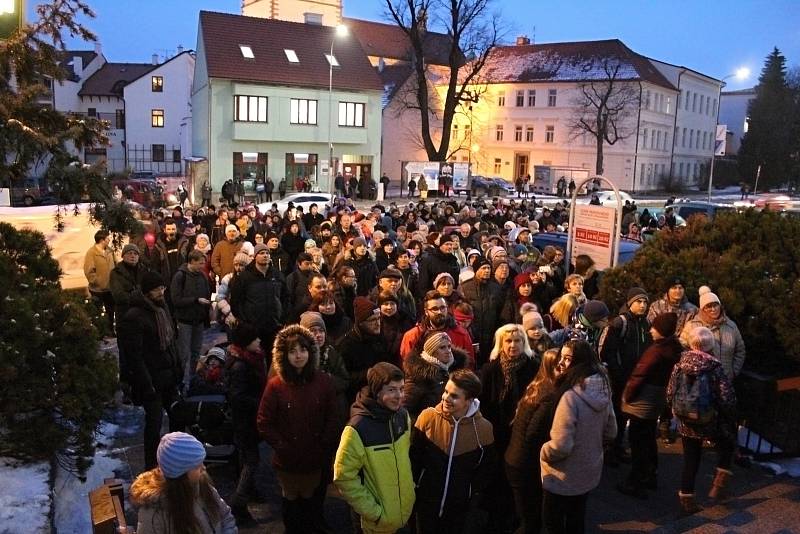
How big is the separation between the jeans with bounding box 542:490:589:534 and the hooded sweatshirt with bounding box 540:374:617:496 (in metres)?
0.07

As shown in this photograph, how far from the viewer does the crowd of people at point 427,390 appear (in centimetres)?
450

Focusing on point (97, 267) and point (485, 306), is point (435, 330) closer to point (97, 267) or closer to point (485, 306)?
point (485, 306)

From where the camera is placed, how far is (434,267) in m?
10.4

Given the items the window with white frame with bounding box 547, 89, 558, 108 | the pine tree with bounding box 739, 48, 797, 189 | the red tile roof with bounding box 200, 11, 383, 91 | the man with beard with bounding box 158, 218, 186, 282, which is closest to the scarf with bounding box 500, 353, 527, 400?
the man with beard with bounding box 158, 218, 186, 282

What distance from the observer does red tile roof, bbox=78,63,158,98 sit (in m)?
61.7

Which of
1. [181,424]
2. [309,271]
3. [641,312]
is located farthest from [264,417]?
[309,271]

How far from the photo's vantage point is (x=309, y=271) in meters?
9.41

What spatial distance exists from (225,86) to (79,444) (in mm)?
41867

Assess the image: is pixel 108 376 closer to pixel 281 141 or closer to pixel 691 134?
pixel 281 141

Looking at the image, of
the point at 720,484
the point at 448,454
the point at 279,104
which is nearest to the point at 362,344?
the point at 448,454

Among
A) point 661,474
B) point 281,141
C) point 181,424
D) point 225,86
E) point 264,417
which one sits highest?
point 225,86

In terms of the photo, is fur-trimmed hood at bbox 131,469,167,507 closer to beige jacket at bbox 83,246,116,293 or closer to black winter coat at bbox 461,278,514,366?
black winter coat at bbox 461,278,514,366

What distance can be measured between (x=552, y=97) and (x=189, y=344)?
57.1 m

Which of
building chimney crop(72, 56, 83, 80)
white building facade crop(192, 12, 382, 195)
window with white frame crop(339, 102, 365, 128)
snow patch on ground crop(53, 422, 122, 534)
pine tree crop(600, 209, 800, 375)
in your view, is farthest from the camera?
building chimney crop(72, 56, 83, 80)
